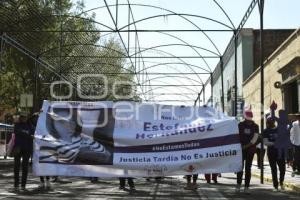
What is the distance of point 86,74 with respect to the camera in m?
36.7

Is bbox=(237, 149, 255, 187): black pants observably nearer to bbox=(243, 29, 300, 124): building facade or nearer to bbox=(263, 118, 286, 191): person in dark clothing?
bbox=(263, 118, 286, 191): person in dark clothing

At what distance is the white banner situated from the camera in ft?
41.4

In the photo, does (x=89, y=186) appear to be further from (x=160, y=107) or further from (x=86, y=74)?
(x=86, y=74)

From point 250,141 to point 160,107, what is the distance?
6.96 ft

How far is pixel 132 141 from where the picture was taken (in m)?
12.9

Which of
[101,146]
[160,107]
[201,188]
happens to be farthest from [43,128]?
[201,188]

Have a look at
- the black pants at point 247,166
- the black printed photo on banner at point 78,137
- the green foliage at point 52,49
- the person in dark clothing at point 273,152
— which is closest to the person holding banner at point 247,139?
the black pants at point 247,166

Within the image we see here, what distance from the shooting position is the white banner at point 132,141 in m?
12.6

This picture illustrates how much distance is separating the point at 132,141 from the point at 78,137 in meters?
1.20

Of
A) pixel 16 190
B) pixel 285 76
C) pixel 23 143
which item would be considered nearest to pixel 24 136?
pixel 23 143

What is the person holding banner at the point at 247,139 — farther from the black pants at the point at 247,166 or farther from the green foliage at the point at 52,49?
the green foliage at the point at 52,49

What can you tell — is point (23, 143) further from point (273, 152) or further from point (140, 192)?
point (273, 152)

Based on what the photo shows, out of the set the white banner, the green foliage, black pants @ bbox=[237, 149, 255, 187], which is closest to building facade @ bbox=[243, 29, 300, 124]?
the green foliage

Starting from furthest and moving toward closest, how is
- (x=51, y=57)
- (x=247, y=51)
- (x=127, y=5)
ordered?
(x=247, y=51)
(x=51, y=57)
(x=127, y=5)
